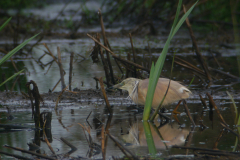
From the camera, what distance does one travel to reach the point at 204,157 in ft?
8.28

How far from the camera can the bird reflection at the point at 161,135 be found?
3.17 m

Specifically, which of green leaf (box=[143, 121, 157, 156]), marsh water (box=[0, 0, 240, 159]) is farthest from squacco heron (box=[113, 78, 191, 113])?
green leaf (box=[143, 121, 157, 156])

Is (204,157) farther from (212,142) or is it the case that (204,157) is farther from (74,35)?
(74,35)

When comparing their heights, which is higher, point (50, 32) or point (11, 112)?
point (50, 32)

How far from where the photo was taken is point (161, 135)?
11.3 ft

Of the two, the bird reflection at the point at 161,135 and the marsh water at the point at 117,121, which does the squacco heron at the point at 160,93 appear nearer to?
the marsh water at the point at 117,121

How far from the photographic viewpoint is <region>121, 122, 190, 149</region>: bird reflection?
3.17 meters

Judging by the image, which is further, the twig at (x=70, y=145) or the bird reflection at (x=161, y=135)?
the bird reflection at (x=161, y=135)

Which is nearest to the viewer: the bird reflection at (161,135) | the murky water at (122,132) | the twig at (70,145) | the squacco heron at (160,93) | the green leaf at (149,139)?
the twig at (70,145)

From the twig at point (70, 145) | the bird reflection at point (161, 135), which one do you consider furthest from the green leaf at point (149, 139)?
the twig at point (70, 145)

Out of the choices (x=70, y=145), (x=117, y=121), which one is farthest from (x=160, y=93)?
(x=70, y=145)

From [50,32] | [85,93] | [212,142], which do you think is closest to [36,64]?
[85,93]

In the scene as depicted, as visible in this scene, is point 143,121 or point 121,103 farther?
point 121,103

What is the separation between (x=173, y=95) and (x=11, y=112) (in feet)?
6.57
